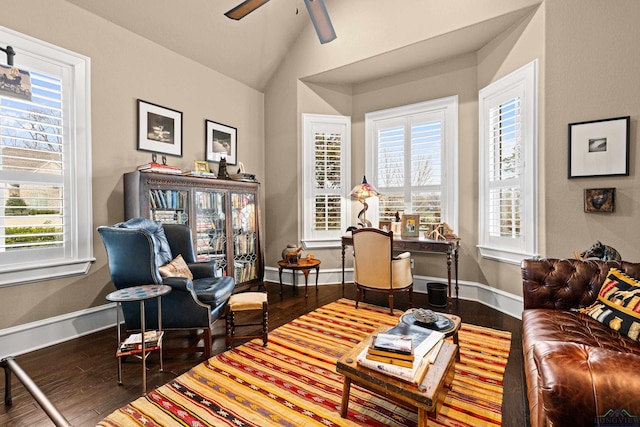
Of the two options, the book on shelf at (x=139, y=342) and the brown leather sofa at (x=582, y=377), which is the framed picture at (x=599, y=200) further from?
the book on shelf at (x=139, y=342)

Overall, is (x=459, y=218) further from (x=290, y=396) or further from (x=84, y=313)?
(x=84, y=313)

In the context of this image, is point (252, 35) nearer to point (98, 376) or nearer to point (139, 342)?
point (139, 342)

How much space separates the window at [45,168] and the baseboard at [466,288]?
265 cm

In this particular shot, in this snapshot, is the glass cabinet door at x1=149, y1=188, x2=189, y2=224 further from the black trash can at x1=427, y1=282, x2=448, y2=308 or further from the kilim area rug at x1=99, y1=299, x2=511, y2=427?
the black trash can at x1=427, y1=282, x2=448, y2=308

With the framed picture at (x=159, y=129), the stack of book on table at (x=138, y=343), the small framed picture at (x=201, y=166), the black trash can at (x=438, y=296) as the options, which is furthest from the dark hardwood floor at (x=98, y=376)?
the framed picture at (x=159, y=129)

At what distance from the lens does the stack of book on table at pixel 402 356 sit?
1.48m

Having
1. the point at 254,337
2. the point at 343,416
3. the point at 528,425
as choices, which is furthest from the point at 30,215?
the point at 528,425

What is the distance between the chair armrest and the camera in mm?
941

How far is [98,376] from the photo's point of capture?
216cm

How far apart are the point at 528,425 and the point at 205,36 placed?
4.95 meters

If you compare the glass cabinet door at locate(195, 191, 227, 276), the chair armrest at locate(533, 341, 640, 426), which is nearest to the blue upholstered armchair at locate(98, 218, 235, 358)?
the glass cabinet door at locate(195, 191, 227, 276)

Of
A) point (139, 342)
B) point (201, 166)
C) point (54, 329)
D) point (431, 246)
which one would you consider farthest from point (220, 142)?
point (431, 246)

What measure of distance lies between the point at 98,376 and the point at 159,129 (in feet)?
8.86

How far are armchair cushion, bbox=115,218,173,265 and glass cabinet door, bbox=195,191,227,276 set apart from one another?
63 centimetres
